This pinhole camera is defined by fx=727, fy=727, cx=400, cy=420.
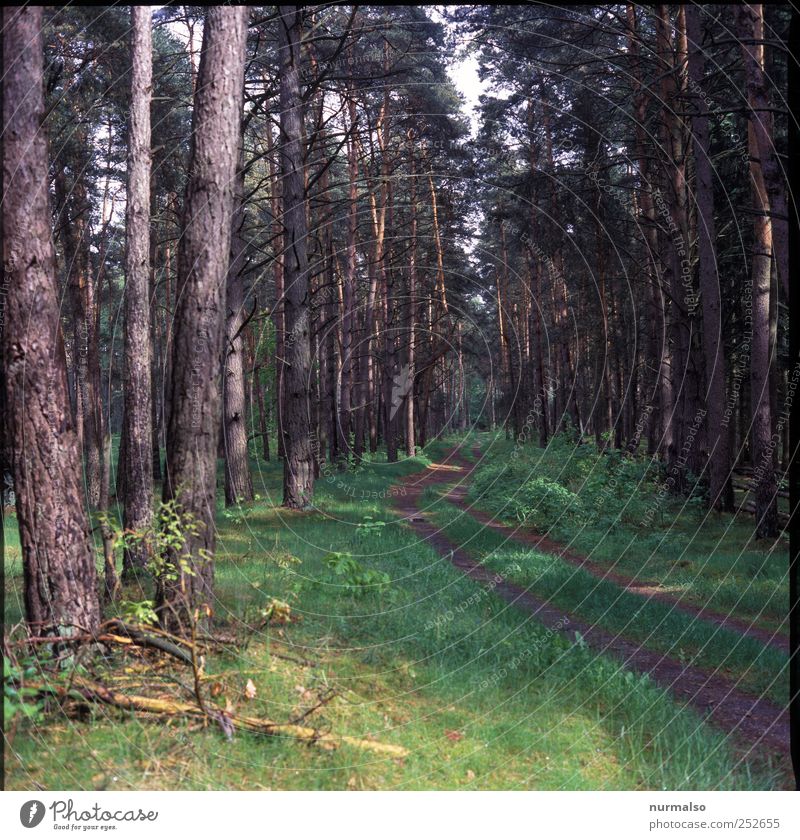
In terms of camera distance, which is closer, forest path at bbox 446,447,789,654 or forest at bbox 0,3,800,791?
forest at bbox 0,3,800,791

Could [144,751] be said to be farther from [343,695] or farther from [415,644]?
[415,644]

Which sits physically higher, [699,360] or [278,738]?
[699,360]

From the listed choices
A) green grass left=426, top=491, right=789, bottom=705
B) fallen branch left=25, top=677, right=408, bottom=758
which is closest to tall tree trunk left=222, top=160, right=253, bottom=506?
green grass left=426, top=491, right=789, bottom=705

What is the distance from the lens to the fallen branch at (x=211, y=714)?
4637mm

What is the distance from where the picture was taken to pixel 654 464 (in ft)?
65.2

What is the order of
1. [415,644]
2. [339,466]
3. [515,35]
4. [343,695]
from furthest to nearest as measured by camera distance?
[339,466] → [515,35] → [415,644] → [343,695]

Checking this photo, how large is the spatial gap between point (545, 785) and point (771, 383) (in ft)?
49.1

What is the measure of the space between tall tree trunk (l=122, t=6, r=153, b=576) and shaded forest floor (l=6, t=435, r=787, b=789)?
1.57 metres

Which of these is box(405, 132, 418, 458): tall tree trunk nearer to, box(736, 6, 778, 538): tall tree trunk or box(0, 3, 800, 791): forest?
box(0, 3, 800, 791): forest

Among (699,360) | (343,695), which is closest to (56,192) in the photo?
(699,360)

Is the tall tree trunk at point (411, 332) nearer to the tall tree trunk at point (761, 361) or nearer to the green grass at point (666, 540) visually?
the green grass at point (666, 540)

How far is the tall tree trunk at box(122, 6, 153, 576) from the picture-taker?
10352mm

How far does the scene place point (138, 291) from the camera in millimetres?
11586

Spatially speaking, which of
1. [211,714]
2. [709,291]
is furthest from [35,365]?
[709,291]
